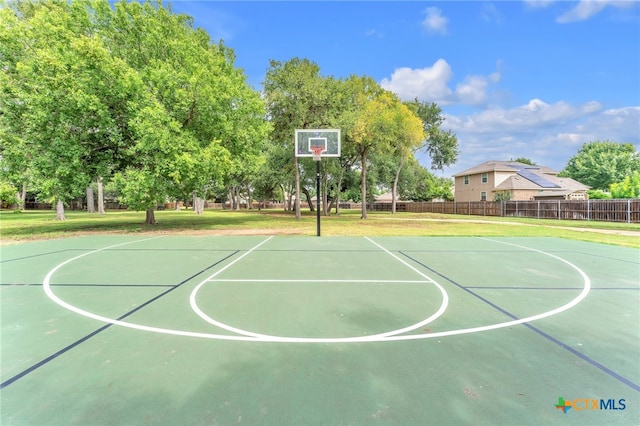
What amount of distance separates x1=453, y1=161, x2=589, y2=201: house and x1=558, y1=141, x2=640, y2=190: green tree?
707 centimetres

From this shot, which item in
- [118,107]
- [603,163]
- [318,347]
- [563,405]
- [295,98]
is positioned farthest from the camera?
[603,163]

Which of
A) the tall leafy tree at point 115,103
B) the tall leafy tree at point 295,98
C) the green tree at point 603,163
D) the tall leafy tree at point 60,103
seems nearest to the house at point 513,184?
the green tree at point 603,163

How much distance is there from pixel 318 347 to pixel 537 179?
40.6 meters

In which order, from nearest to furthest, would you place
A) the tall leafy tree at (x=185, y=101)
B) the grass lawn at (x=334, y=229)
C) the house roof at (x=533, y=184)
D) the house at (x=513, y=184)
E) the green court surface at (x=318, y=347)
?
the green court surface at (x=318, y=347) < the grass lawn at (x=334, y=229) < the tall leafy tree at (x=185, y=101) < the house at (x=513, y=184) < the house roof at (x=533, y=184)

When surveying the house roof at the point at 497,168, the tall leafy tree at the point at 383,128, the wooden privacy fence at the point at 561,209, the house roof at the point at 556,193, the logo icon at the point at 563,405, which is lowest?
the logo icon at the point at 563,405

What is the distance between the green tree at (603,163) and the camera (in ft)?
136

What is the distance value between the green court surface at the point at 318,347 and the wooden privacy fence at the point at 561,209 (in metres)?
19.8

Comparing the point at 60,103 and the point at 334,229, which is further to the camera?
the point at 334,229

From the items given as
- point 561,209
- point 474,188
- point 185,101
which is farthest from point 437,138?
point 185,101

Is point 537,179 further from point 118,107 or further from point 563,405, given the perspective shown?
point 563,405

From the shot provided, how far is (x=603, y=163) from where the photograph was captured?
42.2 meters

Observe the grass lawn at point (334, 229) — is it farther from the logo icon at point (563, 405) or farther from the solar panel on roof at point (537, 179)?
the solar panel on roof at point (537, 179)

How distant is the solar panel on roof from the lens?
33812 mm

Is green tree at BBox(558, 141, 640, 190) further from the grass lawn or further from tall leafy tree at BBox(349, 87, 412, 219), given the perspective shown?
tall leafy tree at BBox(349, 87, 412, 219)
